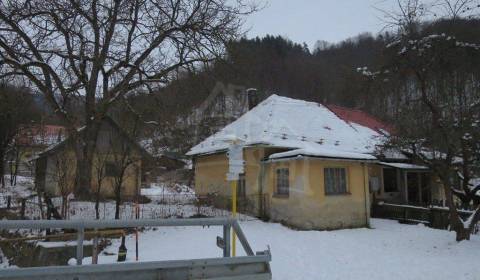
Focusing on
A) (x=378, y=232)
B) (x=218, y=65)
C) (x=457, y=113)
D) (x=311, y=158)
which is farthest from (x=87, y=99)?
(x=457, y=113)

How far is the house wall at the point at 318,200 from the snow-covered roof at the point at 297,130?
1149 mm

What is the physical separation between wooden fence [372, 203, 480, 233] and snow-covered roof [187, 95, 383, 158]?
256cm

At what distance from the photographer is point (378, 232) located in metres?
15.1

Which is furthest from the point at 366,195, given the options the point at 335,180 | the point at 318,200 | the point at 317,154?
the point at 317,154

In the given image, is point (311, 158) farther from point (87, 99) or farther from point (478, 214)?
point (87, 99)

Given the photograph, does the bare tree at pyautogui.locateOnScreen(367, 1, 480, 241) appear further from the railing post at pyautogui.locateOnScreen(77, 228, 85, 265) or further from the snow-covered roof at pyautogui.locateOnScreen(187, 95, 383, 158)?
the railing post at pyautogui.locateOnScreen(77, 228, 85, 265)

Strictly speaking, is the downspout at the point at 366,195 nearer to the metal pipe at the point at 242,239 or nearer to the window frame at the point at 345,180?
the window frame at the point at 345,180

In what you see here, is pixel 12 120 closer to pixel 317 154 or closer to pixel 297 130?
pixel 297 130

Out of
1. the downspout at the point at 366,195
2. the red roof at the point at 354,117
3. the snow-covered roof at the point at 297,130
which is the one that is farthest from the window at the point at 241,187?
the red roof at the point at 354,117

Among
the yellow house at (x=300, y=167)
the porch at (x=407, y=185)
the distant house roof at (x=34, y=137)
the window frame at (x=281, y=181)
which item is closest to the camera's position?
the yellow house at (x=300, y=167)

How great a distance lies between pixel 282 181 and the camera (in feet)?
55.1

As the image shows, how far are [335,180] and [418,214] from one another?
3982 millimetres

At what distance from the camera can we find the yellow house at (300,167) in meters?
15.6

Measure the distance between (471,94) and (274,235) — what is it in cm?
688
